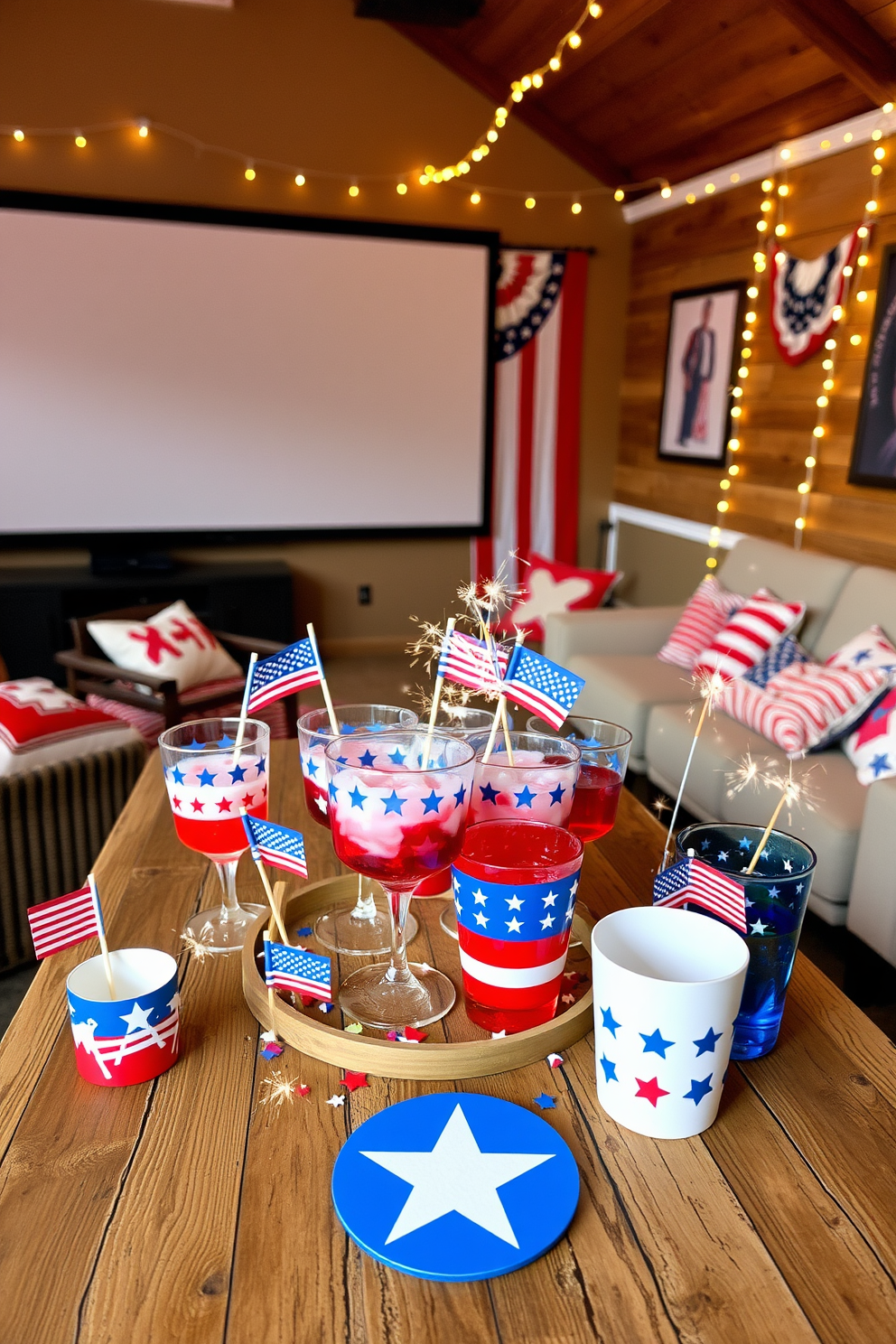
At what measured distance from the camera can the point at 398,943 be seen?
101cm

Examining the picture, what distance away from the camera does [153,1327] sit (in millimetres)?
617

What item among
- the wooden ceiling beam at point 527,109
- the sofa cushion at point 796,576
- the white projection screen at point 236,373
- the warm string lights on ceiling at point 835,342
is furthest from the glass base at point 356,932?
the wooden ceiling beam at point 527,109

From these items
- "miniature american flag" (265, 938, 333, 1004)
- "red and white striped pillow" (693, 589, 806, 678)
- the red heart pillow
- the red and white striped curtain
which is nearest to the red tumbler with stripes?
"miniature american flag" (265, 938, 333, 1004)

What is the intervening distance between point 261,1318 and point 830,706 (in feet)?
7.38

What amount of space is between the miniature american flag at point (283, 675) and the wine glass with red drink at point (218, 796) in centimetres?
5

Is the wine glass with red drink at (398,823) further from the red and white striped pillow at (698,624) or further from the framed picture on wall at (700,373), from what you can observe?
the framed picture on wall at (700,373)

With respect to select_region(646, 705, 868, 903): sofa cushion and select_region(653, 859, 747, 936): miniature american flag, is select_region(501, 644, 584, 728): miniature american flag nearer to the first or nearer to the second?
select_region(653, 859, 747, 936): miniature american flag

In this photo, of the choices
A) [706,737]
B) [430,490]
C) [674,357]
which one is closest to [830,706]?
[706,737]

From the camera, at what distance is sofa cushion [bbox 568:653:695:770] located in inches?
117

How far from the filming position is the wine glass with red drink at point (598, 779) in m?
1.11

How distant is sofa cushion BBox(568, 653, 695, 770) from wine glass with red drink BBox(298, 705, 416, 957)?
1819 millimetres

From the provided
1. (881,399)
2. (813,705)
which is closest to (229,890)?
(813,705)

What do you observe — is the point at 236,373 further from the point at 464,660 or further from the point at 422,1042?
the point at 422,1042

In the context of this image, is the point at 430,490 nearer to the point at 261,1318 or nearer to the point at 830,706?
the point at 830,706
